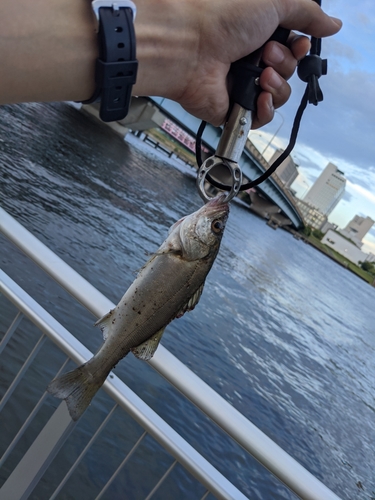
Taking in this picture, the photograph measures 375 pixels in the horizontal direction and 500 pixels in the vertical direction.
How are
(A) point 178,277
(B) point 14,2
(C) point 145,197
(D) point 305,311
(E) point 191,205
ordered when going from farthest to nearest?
(E) point 191,205, (C) point 145,197, (D) point 305,311, (A) point 178,277, (B) point 14,2

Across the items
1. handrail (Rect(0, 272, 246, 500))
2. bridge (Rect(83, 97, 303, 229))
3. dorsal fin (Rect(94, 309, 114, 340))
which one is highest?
bridge (Rect(83, 97, 303, 229))

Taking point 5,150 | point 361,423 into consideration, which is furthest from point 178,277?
point 5,150

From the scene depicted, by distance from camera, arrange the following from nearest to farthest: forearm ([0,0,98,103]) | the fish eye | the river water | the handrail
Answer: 1. forearm ([0,0,98,103])
2. the fish eye
3. the handrail
4. the river water

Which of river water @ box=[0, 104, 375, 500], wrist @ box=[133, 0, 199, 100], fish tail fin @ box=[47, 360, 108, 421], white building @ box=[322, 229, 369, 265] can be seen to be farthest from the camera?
white building @ box=[322, 229, 369, 265]

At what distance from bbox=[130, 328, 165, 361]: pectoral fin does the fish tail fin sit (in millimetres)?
201

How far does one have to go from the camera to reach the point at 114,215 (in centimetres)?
1816

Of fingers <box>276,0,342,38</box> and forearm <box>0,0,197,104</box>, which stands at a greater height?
fingers <box>276,0,342,38</box>

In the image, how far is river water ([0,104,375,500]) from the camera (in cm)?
843

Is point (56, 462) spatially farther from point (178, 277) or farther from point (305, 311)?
point (305, 311)

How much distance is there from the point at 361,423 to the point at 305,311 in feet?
34.0

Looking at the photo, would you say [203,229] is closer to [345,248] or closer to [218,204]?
[218,204]

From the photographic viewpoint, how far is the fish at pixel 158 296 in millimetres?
2000

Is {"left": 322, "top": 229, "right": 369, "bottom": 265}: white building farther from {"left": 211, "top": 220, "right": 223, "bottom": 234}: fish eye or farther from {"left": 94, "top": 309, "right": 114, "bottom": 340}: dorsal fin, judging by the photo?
{"left": 94, "top": 309, "right": 114, "bottom": 340}: dorsal fin

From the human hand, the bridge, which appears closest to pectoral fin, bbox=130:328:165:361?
the human hand
